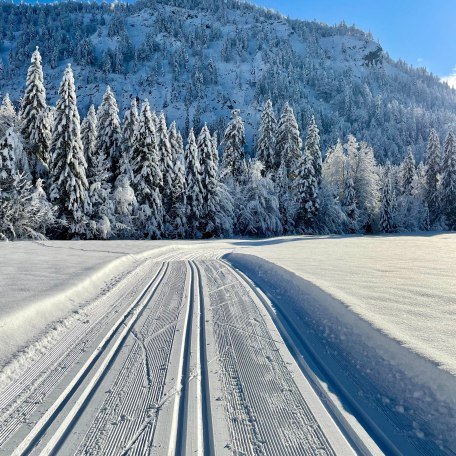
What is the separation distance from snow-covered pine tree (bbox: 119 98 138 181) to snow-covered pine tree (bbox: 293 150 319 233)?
61.7 ft

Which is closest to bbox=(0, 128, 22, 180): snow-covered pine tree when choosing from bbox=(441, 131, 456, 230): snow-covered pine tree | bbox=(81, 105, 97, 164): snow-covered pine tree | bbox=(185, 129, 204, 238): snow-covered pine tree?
bbox=(81, 105, 97, 164): snow-covered pine tree

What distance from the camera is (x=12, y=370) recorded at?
4.02 meters

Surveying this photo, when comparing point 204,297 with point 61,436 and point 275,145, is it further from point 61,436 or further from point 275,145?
point 275,145

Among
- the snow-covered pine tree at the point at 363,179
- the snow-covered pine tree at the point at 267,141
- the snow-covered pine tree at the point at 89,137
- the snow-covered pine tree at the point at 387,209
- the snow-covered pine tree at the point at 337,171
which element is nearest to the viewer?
the snow-covered pine tree at the point at 89,137

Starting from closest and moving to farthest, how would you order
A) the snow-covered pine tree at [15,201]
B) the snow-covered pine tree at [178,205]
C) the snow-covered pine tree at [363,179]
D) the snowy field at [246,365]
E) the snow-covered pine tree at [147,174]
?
the snowy field at [246,365], the snow-covered pine tree at [15,201], the snow-covered pine tree at [147,174], the snow-covered pine tree at [178,205], the snow-covered pine tree at [363,179]

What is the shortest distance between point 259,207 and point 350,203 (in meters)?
13.8

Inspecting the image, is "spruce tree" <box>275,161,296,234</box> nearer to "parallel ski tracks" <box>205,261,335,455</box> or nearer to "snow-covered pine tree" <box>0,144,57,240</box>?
"snow-covered pine tree" <box>0,144,57,240</box>

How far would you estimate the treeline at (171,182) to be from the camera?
2525cm

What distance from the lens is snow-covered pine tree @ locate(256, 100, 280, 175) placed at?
43562 mm

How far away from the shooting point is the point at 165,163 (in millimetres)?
36250

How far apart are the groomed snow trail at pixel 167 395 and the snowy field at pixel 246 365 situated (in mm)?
16

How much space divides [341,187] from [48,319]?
44.5m

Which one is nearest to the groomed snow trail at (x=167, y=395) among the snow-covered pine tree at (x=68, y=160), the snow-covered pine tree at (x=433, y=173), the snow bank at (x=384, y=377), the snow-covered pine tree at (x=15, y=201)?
the snow bank at (x=384, y=377)

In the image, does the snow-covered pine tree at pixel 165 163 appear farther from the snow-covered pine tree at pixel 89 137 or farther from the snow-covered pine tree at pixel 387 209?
the snow-covered pine tree at pixel 387 209
